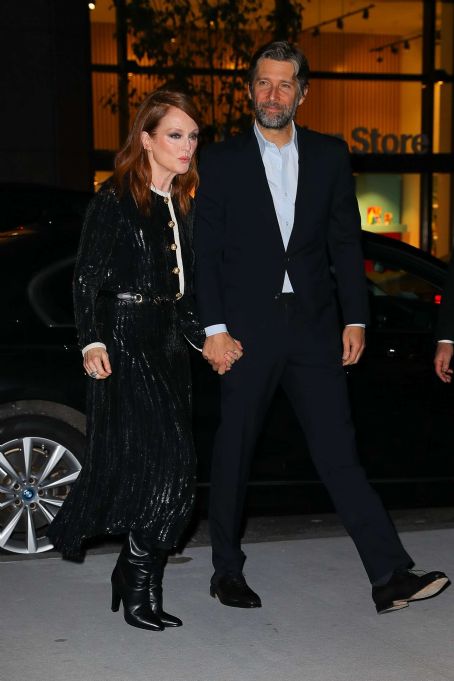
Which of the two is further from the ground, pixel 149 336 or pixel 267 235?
pixel 267 235

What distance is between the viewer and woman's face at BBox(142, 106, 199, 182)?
416 cm

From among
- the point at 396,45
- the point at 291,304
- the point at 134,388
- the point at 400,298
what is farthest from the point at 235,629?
the point at 396,45

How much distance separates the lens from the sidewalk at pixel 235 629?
12.8 feet

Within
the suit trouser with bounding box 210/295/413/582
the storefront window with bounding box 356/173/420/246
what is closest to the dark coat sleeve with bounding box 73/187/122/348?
the suit trouser with bounding box 210/295/413/582

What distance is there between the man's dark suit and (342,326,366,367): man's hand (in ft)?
0.10

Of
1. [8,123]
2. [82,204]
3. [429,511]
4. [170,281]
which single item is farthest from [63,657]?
[8,123]

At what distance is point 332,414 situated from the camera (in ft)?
14.7

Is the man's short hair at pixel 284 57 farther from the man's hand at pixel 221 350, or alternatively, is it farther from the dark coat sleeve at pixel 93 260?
the man's hand at pixel 221 350

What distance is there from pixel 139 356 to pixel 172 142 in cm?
73

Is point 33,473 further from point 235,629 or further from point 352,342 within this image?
point 352,342

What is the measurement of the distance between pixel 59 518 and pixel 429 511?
9.36 ft

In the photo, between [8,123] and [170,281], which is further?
[8,123]

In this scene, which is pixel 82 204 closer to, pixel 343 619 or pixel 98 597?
pixel 98 597

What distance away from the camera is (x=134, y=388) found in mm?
4184
